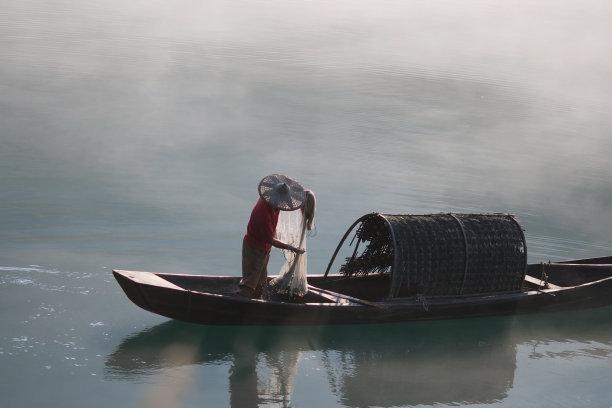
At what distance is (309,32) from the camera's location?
80.4 ft

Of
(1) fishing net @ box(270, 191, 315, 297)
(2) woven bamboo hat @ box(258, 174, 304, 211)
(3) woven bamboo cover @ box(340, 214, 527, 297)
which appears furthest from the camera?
(3) woven bamboo cover @ box(340, 214, 527, 297)

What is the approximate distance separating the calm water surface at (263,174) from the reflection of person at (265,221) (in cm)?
58

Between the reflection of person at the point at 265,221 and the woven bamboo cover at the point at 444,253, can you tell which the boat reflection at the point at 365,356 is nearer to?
the woven bamboo cover at the point at 444,253

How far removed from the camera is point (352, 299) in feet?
29.6

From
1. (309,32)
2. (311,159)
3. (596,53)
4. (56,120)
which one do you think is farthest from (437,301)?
(596,53)

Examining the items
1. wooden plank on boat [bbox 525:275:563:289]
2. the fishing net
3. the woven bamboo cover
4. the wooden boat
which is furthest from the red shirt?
wooden plank on boat [bbox 525:275:563:289]

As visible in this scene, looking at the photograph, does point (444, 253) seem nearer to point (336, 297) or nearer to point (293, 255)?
point (336, 297)

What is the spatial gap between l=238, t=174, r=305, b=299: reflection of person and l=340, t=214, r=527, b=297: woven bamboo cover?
103cm

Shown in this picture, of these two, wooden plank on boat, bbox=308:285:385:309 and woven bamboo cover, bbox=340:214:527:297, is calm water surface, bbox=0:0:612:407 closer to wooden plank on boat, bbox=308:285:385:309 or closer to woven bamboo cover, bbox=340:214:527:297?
wooden plank on boat, bbox=308:285:385:309

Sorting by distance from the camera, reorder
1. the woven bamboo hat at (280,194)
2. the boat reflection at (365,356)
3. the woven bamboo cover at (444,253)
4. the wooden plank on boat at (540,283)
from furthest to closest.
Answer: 1. the wooden plank on boat at (540,283)
2. the woven bamboo cover at (444,253)
3. the woven bamboo hat at (280,194)
4. the boat reflection at (365,356)

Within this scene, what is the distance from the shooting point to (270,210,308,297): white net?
888 cm

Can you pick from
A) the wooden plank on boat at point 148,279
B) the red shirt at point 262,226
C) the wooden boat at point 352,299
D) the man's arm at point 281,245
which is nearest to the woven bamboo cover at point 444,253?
the wooden boat at point 352,299

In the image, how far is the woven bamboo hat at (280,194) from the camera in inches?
333

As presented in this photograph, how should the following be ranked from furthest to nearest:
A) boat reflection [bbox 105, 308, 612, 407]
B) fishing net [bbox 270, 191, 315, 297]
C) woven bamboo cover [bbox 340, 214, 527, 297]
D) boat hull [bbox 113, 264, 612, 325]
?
woven bamboo cover [bbox 340, 214, 527, 297], fishing net [bbox 270, 191, 315, 297], boat hull [bbox 113, 264, 612, 325], boat reflection [bbox 105, 308, 612, 407]
